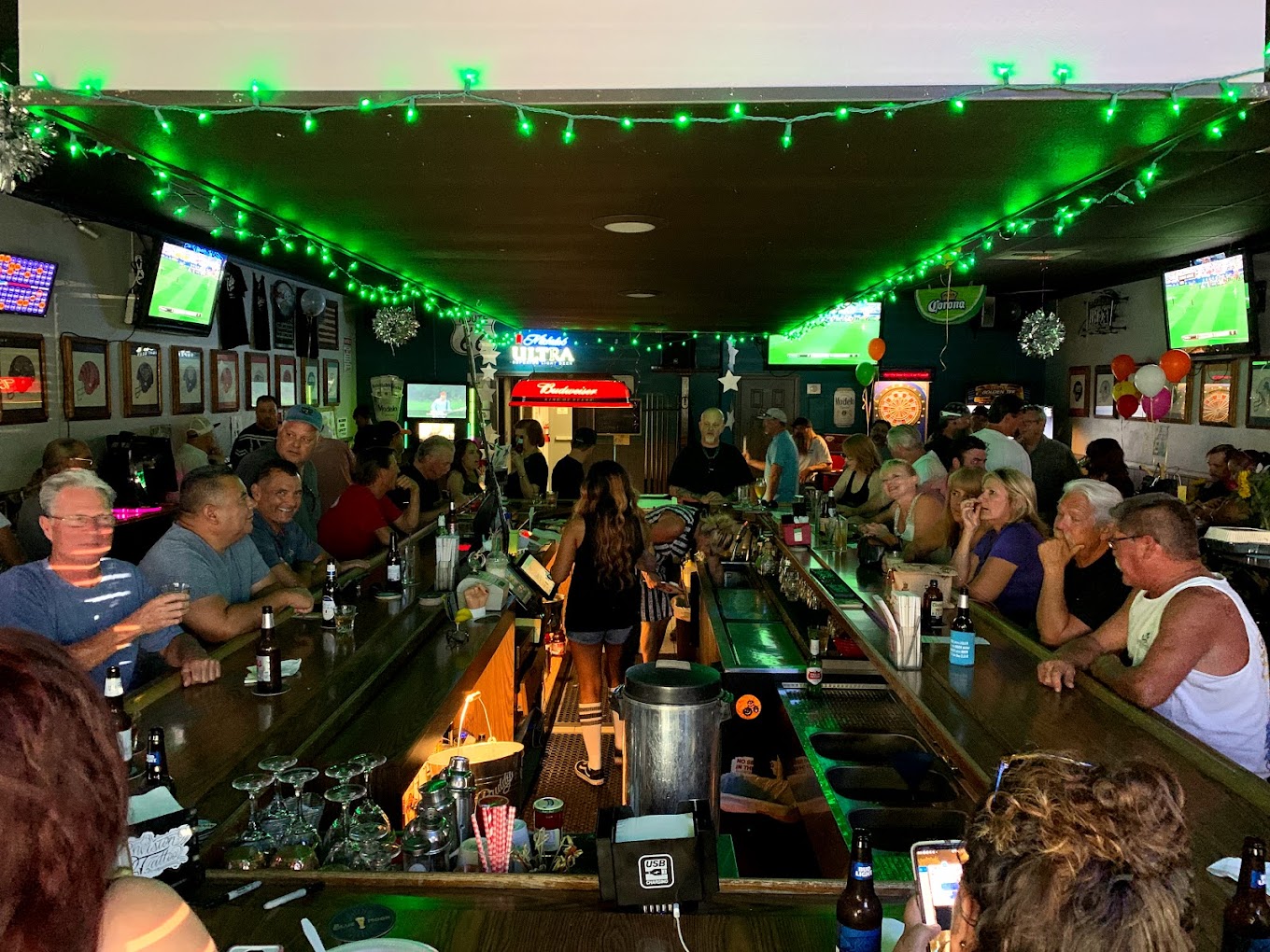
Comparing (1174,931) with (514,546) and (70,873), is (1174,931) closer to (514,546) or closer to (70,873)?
(70,873)

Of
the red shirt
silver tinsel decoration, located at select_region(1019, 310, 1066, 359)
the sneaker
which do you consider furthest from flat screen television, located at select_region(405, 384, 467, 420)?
the sneaker

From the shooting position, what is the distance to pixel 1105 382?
11.8 m

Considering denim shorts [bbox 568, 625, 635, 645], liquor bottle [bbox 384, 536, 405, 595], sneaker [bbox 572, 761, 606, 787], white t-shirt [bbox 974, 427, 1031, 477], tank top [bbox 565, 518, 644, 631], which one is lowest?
sneaker [bbox 572, 761, 606, 787]

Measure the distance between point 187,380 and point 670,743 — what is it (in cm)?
770

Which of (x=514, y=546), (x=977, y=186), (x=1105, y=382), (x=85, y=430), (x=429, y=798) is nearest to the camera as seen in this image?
(x=429, y=798)

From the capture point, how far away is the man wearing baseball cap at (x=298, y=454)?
16.0ft

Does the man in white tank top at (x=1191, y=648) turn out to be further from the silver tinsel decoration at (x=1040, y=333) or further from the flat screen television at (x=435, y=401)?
the flat screen television at (x=435, y=401)

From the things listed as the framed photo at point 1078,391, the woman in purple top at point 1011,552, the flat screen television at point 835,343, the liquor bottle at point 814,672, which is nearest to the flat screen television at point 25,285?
the liquor bottle at point 814,672

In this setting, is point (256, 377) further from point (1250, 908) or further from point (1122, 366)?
point (1250, 908)

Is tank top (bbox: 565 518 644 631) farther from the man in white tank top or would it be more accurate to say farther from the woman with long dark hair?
the man in white tank top

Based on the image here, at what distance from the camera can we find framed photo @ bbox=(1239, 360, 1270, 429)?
321 inches

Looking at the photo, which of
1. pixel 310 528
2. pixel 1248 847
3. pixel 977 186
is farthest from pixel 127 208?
pixel 1248 847

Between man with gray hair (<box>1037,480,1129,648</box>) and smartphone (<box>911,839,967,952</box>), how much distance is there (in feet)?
6.65

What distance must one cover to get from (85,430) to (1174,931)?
755 centimetres
